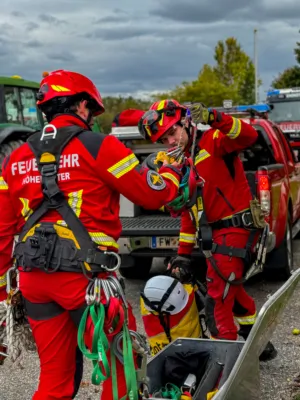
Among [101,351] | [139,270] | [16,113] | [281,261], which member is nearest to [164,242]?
[139,270]

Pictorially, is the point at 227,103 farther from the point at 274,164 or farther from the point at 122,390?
the point at 122,390

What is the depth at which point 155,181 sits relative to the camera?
3.10m

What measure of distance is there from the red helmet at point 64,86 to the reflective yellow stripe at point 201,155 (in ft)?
4.88

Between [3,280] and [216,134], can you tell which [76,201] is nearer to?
[3,280]

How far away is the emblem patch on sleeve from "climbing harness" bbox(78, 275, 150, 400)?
50cm

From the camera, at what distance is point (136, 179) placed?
9.98 ft

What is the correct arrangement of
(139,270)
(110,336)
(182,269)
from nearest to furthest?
1. (110,336)
2. (182,269)
3. (139,270)

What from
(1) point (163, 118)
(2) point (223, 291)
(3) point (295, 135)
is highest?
(1) point (163, 118)

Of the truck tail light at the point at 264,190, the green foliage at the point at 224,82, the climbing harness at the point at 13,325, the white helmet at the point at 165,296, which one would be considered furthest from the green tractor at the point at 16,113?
the green foliage at the point at 224,82

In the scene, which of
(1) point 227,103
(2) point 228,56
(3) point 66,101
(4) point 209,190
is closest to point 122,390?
(3) point 66,101

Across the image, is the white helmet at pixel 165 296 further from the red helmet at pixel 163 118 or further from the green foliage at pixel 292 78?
the green foliage at pixel 292 78

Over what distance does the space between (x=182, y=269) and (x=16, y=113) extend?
9232 mm

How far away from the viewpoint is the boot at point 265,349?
4.91 m

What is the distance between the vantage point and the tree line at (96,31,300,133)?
42.0m
